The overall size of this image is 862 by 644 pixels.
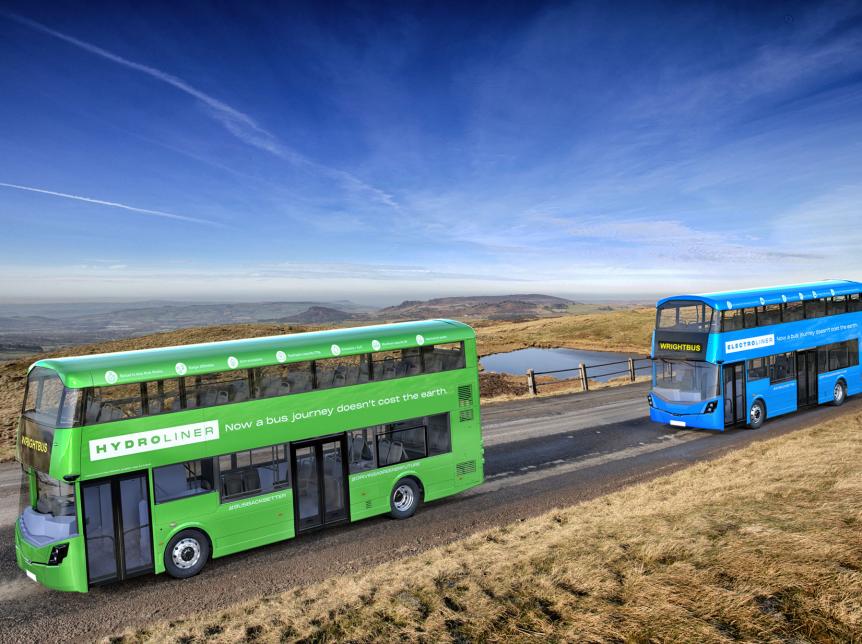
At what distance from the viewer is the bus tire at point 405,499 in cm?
1312

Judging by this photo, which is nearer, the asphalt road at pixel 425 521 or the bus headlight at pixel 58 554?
the bus headlight at pixel 58 554

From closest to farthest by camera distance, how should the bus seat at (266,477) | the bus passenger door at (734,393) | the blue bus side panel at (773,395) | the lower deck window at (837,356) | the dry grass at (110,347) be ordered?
the bus seat at (266,477), the bus passenger door at (734,393), the blue bus side panel at (773,395), the lower deck window at (837,356), the dry grass at (110,347)

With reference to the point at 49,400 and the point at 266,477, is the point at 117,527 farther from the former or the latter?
the point at 266,477

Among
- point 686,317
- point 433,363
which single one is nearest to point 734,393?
point 686,317

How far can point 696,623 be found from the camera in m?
6.81

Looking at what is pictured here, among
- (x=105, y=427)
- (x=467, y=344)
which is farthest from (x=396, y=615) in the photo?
(x=467, y=344)

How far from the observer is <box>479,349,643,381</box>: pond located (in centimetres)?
5122

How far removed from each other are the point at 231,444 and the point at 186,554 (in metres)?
2.07

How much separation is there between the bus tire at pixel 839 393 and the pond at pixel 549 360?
2466cm

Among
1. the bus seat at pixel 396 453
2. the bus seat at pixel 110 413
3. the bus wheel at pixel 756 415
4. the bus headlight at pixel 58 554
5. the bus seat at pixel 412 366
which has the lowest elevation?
the bus wheel at pixel 756 415

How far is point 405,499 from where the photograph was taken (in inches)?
525

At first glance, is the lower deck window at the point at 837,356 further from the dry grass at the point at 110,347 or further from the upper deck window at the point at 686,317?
the dry grass at the point at 110,347

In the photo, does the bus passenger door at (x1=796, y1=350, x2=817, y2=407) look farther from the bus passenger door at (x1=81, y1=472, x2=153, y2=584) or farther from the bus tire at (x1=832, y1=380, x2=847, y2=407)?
the bus passenger door at (x1=81, y1=472, x2=153, y2=584)

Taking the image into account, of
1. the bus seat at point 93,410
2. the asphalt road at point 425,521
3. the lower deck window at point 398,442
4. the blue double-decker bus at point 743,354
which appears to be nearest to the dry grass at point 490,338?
the asphalt road at point 425,521
